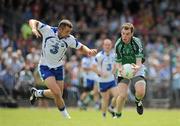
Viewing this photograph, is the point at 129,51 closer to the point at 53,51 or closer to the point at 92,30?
the point at 53,51

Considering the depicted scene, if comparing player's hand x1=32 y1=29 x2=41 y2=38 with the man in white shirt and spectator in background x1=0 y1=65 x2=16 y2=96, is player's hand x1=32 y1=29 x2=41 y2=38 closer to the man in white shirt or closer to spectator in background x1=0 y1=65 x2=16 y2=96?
the man in white shirt

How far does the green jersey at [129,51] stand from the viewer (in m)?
18.4

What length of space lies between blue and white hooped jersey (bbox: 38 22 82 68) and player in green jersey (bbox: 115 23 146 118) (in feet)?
4.26

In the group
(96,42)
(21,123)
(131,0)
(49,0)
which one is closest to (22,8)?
(49,0)

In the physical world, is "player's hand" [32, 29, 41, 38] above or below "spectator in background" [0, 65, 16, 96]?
above

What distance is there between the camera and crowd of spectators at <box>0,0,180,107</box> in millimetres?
29844

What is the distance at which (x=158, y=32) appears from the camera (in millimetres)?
34812

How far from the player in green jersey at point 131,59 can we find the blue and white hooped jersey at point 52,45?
1298mm

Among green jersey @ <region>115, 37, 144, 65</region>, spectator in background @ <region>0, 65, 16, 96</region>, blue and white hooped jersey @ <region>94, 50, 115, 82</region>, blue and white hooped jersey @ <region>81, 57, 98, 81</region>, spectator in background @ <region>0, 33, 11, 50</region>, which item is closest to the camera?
green jersey @ <region>115, 37, 144, 65</region>

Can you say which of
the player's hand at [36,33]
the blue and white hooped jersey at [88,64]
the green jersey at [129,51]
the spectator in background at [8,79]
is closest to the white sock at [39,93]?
the player's hand at [36,33]

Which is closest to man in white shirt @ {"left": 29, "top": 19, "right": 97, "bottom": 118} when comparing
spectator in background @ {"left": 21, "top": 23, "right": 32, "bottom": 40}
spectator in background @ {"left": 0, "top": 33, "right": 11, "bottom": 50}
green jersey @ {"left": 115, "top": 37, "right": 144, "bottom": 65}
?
green jersey @ {"left": 115, "top": 37, "right": 144, "bottom": 65}

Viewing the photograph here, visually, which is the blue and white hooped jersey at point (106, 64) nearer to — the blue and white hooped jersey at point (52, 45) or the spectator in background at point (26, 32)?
the blue and white hooped jersey at point (52, 45)

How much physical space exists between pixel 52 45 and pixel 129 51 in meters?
2.07

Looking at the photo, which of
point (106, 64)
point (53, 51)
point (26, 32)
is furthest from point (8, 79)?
point (53, 51)
